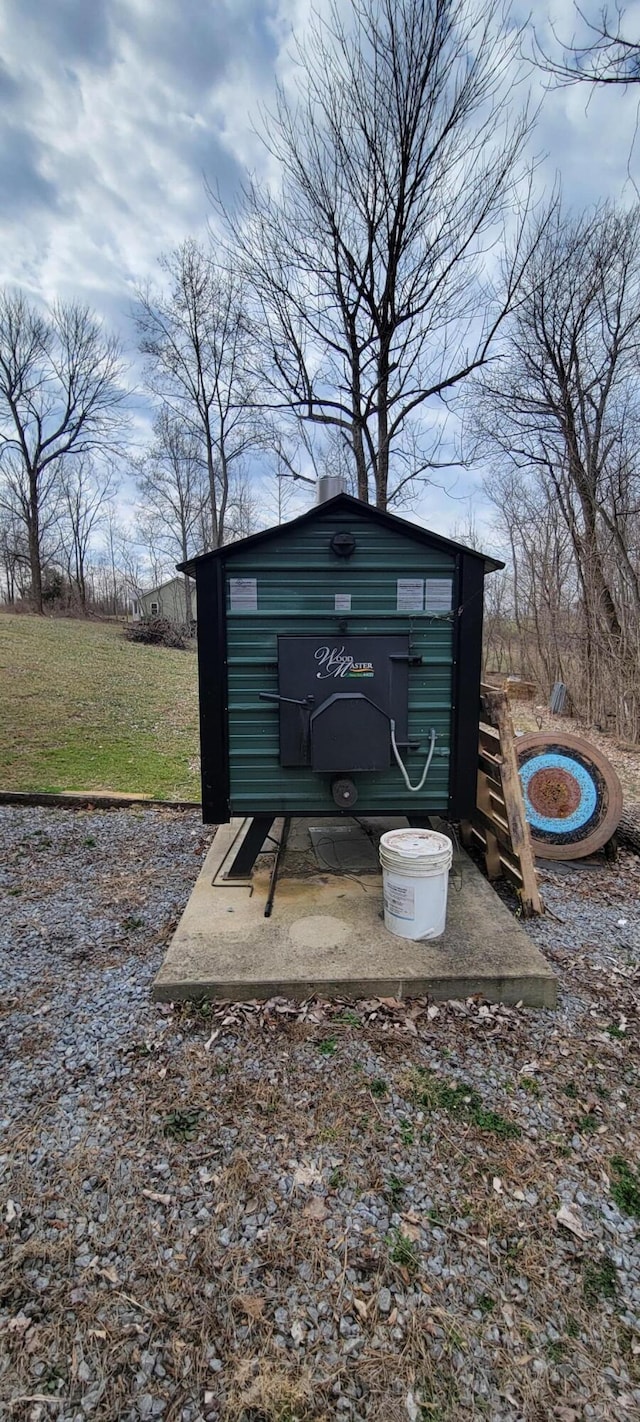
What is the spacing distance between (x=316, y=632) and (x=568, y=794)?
2.22 m

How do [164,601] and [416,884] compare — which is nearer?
[416,884]

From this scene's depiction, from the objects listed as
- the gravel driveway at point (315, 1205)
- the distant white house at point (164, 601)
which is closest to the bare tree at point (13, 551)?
the distant white house at point (164, 601)

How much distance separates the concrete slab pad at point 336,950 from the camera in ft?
7.48

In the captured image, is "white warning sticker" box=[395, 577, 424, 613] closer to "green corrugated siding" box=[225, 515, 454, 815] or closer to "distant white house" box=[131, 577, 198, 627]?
"green corrugated siding" box=[225, 515, 454, 815]

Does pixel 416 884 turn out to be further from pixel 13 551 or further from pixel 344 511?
pixel 13 551

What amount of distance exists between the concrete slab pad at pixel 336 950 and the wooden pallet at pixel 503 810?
8.7 inches

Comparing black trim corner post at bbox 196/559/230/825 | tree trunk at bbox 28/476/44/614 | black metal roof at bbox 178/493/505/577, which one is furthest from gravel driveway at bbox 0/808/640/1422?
tree trunk at bbox 28/476/44/614

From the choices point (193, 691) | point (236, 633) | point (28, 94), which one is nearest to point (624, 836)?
point (236, 633)

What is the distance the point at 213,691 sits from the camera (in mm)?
2918

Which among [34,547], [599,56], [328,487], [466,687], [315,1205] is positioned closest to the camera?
[315,1205]

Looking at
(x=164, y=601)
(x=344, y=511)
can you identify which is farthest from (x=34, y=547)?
(x=344, y=511)

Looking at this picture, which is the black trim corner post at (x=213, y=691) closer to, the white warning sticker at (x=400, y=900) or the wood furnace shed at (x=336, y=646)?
the wood furnace shed at (x=336, y=646)

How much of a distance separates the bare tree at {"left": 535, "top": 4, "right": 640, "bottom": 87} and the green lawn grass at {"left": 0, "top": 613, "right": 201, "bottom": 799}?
17.4ft

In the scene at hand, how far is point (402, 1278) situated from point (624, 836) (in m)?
3.32
